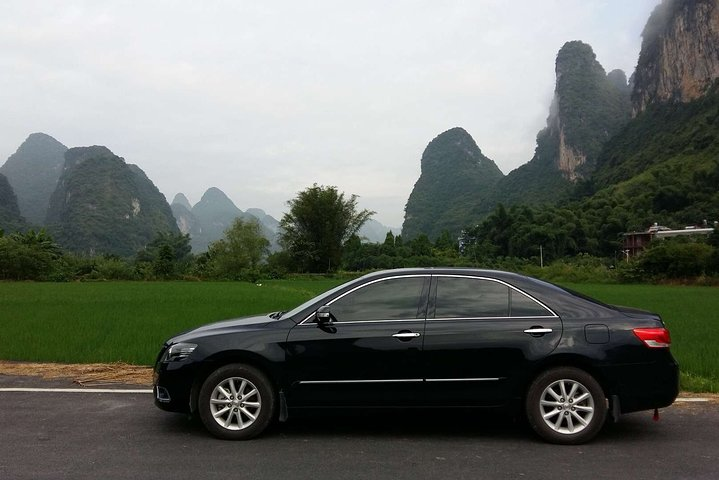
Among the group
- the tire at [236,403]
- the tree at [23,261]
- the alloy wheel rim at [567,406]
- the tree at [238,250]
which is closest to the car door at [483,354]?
the alloy wheel rim at [567,406]

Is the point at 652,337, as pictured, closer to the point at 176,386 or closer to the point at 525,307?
the point at 525,307

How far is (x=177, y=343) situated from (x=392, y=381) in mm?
1939

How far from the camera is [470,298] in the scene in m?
5.25

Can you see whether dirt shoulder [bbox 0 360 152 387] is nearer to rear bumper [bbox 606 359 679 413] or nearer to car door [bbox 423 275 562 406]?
car door [bbox 423 275 562 406]

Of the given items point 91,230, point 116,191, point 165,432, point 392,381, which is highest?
point 116,191

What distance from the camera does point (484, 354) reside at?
499cm

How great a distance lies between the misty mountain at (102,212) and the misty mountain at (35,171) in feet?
89.5

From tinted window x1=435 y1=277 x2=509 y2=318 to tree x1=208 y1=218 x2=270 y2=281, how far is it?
49.7 m

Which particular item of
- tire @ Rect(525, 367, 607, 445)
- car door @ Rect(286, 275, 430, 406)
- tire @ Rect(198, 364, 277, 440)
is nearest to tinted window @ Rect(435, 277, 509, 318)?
car door @ Rect(286, 275, 430, 406)

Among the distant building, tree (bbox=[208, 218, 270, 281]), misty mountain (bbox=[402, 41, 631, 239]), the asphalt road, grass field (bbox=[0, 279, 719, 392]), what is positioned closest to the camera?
the asphalt road

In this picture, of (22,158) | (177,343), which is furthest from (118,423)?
(22,158)

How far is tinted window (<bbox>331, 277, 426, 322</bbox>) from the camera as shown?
518 centimetres

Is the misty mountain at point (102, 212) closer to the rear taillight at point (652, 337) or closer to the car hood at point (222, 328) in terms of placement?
the car hood at point (222, 328)

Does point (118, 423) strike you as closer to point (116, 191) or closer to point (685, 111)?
point (685, 111)
